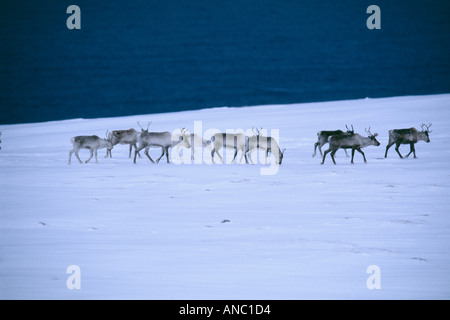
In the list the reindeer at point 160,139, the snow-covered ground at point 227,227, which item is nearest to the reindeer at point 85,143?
the snow-covered ground at point 227,227

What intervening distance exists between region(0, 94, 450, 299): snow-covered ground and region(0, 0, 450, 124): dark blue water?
36.3 feet

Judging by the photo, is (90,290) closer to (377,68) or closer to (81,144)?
(81,144)

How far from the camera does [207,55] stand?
24.9 m

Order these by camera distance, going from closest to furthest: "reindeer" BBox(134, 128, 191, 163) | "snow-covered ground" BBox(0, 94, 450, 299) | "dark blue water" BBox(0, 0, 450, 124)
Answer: "snow-covered ground" BBox(0, 94, 450, 299) → "reindeer" BBox(134, 128, 191, 163) → "dark blue water" BBox(0, 0, 450, 124)

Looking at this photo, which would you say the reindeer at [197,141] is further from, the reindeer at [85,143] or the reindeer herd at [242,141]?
the reindeer at [85,143]

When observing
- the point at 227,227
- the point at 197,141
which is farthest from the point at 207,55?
the point at 227,227

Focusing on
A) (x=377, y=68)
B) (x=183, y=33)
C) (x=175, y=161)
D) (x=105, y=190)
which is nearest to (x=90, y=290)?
(x=105, y=190)

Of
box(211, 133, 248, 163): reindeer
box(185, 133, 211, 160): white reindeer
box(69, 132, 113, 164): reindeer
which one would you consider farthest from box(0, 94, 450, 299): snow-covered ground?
box(185, 133, 211, 160): white reindeer

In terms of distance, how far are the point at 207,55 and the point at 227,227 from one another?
1842 centimetres

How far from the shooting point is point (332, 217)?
7.41 meters

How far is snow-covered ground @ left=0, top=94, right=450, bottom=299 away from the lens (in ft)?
17.9

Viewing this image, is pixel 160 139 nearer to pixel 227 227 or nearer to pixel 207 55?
pixel 227 227

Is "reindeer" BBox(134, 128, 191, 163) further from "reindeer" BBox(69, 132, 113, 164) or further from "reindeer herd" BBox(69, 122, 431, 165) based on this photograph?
"reindeer" BBox(69, 132, 113, 164)

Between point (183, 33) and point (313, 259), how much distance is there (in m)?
20.1
